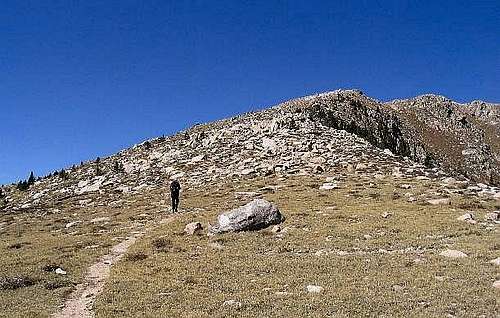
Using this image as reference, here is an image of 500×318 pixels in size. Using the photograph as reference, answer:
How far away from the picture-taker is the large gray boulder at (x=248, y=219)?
32.8 metres

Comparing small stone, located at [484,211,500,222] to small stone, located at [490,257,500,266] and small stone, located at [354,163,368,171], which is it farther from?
small stone, located at [354,163,368,171]

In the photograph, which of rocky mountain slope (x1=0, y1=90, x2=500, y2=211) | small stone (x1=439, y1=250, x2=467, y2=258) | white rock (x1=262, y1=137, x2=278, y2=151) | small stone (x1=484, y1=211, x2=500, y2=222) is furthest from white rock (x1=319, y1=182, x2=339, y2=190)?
small stone (x1=439, y1=250, x2=467, y2=258)

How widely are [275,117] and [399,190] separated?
139ft

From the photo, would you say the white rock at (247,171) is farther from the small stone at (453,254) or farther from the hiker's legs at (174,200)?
the small stone at (453,254)

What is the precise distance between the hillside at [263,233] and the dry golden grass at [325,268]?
3.3 inches

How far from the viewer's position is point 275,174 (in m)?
57.7

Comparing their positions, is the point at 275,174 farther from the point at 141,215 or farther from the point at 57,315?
the point at 57,315

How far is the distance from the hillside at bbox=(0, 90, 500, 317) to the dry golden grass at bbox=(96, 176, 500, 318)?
85 millimetres

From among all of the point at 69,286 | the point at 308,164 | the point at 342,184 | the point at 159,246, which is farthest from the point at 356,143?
the point at 69,286

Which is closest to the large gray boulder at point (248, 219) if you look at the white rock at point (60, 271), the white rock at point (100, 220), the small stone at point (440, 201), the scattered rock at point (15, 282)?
the white rock at point (60, 271)

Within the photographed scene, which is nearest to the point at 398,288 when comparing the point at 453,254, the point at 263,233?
the point at 453,254

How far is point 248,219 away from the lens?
33031 millimetres

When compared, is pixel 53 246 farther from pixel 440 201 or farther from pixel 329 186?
pixel 440 201

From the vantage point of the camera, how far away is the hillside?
2006 cm
